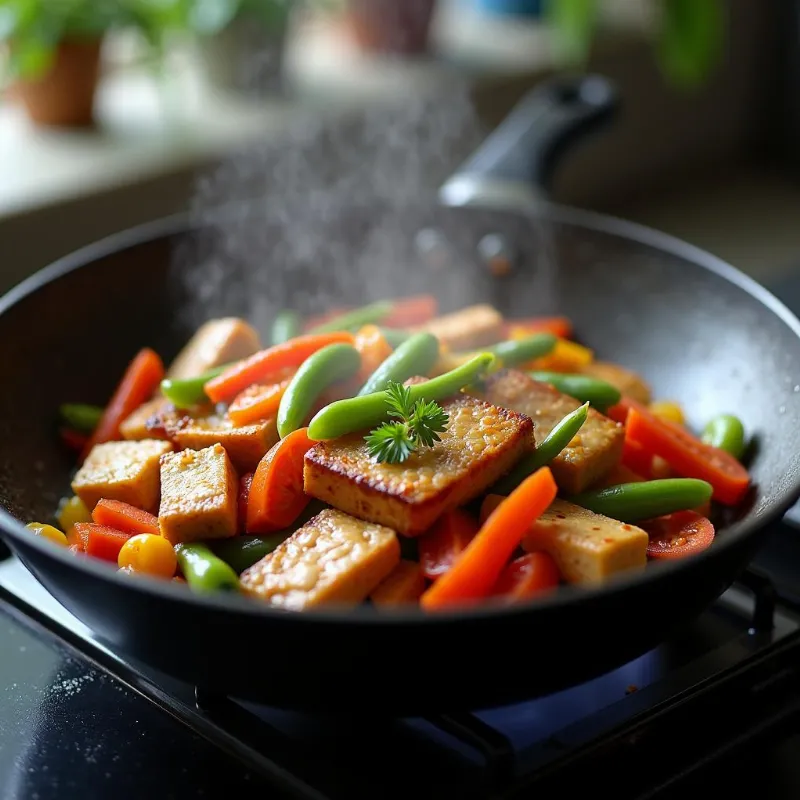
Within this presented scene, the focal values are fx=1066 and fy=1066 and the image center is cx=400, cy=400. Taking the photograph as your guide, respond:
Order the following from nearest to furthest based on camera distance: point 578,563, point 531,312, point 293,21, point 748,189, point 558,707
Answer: point 578,563 < point 558,707 < point 531,312 < point 293,21 < point 748,189

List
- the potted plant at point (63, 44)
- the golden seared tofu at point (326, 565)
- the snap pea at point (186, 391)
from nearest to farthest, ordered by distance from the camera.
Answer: the golden seared tofu at point (326, 565) → the snap pea at point (186, 391) → the potted plant at point (63, 44)

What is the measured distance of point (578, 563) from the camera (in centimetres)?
106

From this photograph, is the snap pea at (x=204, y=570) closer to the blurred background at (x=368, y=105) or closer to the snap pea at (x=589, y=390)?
the snap pea at (x=589, y=390)

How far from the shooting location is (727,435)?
1.37 meters

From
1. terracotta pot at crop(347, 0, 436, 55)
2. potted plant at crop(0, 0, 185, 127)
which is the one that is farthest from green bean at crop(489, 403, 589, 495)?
terracotta pot at crop(347, 0, 436, 55)

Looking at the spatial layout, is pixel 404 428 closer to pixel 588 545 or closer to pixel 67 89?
pixel 588 545

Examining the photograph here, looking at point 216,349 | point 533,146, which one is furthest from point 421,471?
point 533,146

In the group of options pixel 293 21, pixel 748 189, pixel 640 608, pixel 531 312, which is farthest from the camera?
pixel 748 189

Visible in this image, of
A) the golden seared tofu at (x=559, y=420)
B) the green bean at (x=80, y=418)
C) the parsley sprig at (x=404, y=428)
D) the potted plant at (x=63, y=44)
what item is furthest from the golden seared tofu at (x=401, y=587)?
the potted plant at (x=63, y=44)

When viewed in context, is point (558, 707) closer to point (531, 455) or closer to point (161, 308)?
point (531, 455)

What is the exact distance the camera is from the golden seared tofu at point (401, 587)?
1.06 metres

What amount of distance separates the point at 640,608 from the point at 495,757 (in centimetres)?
21

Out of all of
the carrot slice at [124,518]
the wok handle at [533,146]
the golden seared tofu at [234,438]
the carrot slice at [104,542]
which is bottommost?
the carrot slice at [104,542]

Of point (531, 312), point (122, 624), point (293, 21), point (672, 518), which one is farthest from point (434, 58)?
point (122, 624)
